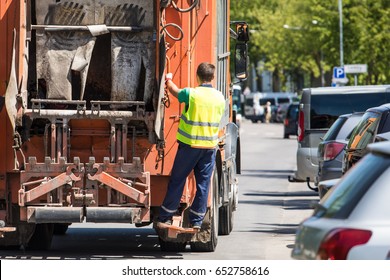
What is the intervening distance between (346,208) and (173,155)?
23.6 ft

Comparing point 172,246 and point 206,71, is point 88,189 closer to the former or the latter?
point 172,246

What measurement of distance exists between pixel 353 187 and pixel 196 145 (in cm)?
690

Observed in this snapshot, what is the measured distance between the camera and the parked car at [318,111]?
25078 mm

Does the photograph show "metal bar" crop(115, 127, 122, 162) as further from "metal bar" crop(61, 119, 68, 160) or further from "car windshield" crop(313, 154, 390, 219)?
"car windshield" crop(313, 154, 390, 219)

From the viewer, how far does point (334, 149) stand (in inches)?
826

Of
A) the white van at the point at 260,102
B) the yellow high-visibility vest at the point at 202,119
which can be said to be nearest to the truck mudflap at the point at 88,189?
the yellow high-visibility vest at the point at 202,119

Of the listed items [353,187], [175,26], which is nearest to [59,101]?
[175,26]

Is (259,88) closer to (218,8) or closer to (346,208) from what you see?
(218,8)

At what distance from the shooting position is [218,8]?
1564cm

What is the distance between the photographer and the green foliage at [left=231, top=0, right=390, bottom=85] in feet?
188

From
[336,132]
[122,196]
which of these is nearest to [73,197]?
[122,196]

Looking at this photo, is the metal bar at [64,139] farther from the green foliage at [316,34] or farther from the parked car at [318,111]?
the green foliage at [316,34]

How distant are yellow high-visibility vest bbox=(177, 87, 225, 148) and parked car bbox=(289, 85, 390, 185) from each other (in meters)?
10.8

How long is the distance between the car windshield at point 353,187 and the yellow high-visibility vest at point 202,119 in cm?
653
